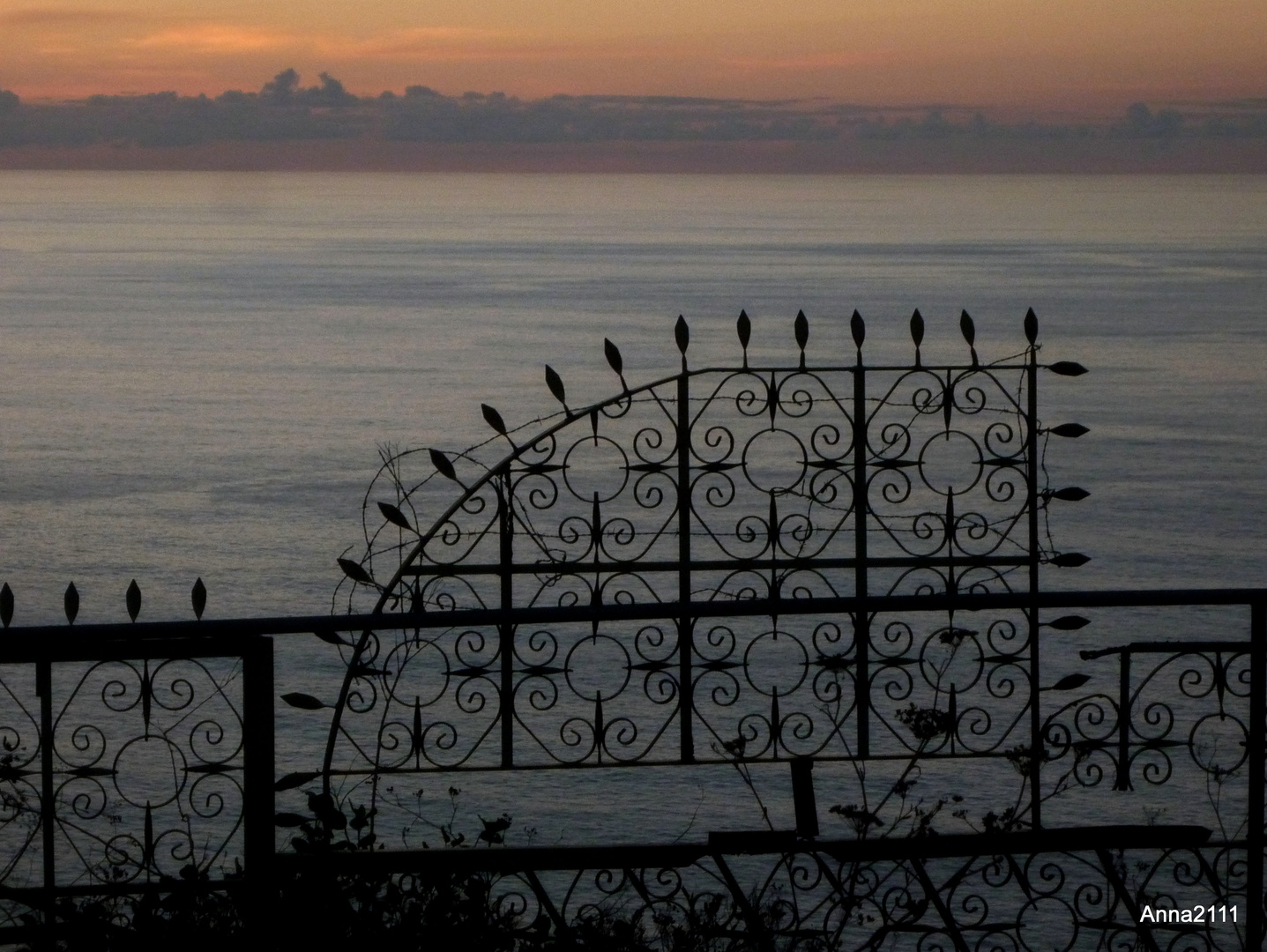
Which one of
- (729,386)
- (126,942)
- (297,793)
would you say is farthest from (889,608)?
(729,386)

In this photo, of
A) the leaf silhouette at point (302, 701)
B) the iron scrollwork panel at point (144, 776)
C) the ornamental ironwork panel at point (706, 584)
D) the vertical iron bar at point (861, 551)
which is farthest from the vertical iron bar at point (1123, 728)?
the iron scrollwork panel at point (144, 776)

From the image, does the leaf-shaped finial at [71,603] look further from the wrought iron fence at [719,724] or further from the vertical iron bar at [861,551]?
the vertical iron bar at [861,551]

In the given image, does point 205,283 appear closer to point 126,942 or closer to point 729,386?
point 729,386

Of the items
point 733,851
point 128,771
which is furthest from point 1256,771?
point 128,771

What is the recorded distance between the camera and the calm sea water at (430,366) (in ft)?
81.4

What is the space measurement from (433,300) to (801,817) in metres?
63.4

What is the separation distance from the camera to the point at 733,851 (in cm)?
548

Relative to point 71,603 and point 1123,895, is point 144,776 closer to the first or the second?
point 71,603

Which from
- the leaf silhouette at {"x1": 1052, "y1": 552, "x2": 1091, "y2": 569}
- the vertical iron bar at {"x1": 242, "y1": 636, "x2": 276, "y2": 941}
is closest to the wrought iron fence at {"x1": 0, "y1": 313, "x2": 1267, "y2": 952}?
the vertical iron bar at {"x1": 242, "y1": 636, "x2": 276, "y2": 941}

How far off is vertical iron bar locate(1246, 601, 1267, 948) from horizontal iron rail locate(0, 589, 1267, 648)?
0.60ft

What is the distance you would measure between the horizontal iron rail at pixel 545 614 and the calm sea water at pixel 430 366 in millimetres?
7844

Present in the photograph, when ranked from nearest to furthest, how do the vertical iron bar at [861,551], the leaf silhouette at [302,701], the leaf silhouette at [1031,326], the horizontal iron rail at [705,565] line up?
1. the leaf silhouette at [302,701]
2. the vertical iron bar at [861,551]
3. the horizontal iron rail at [705,565]
4. the leaf silhouette at [1031,326]

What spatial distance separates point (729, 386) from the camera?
42.1 metres

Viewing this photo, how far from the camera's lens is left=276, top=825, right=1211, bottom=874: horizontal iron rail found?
17.5 ft
